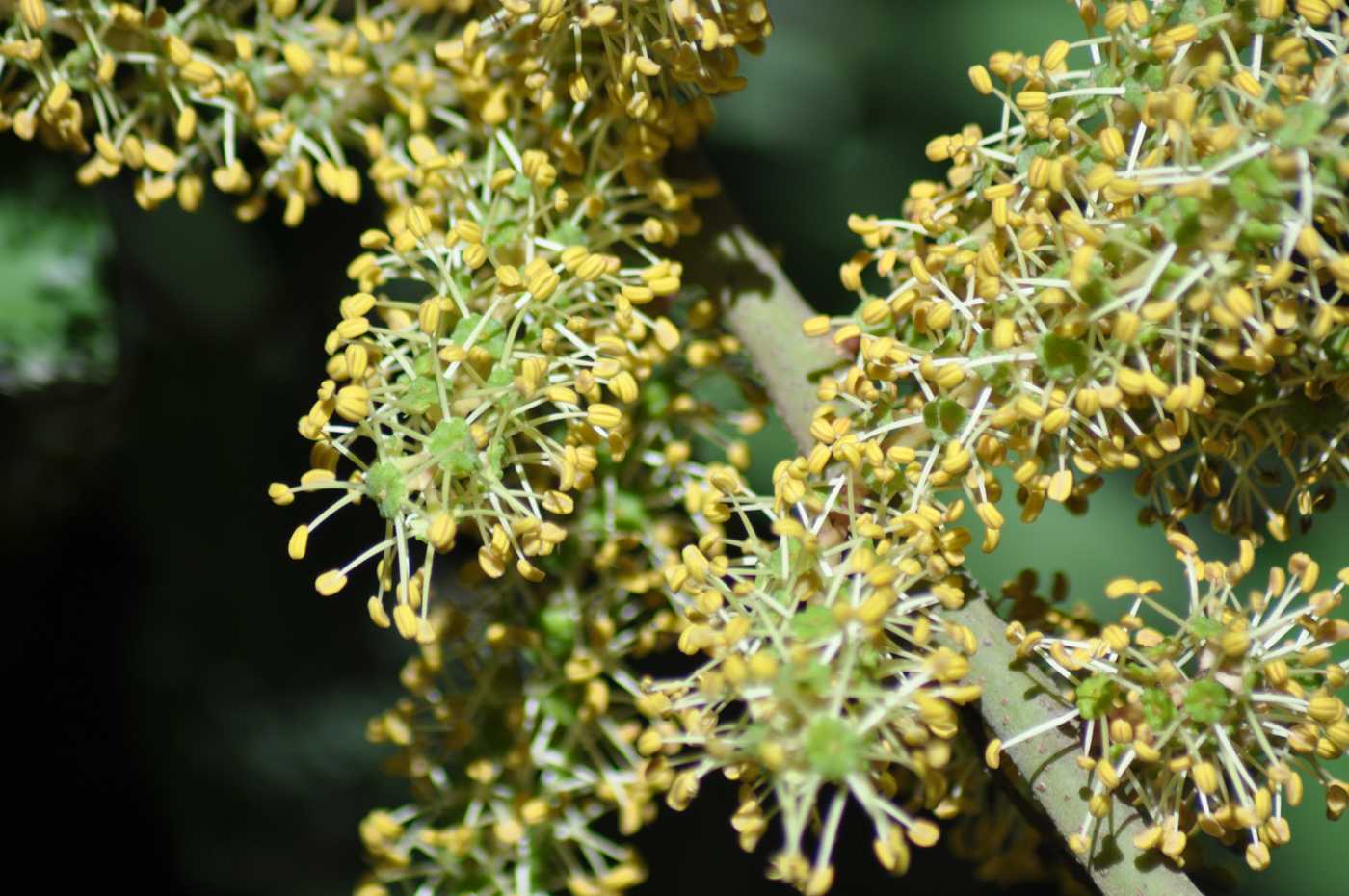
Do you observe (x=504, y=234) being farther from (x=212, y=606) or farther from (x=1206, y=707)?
(x=212, y=606)

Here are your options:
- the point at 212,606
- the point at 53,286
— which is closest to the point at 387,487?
the point at 53,286

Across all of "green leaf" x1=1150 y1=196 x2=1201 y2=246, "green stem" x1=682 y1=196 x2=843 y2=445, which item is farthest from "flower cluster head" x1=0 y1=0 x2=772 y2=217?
"green leaf" x1=1150 y1=196 x2=1201 y2=246

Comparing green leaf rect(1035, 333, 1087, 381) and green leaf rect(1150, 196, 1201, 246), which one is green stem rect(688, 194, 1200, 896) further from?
green leaf rect(1150, 196, 1201, 246)

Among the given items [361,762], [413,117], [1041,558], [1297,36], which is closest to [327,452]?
[413,117]

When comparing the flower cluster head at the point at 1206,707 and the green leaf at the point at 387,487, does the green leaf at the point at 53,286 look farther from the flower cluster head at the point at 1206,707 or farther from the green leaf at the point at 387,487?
the flower cluster head at the point at 1206,707

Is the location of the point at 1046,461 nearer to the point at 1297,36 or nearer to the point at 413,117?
the point at 1297,36
